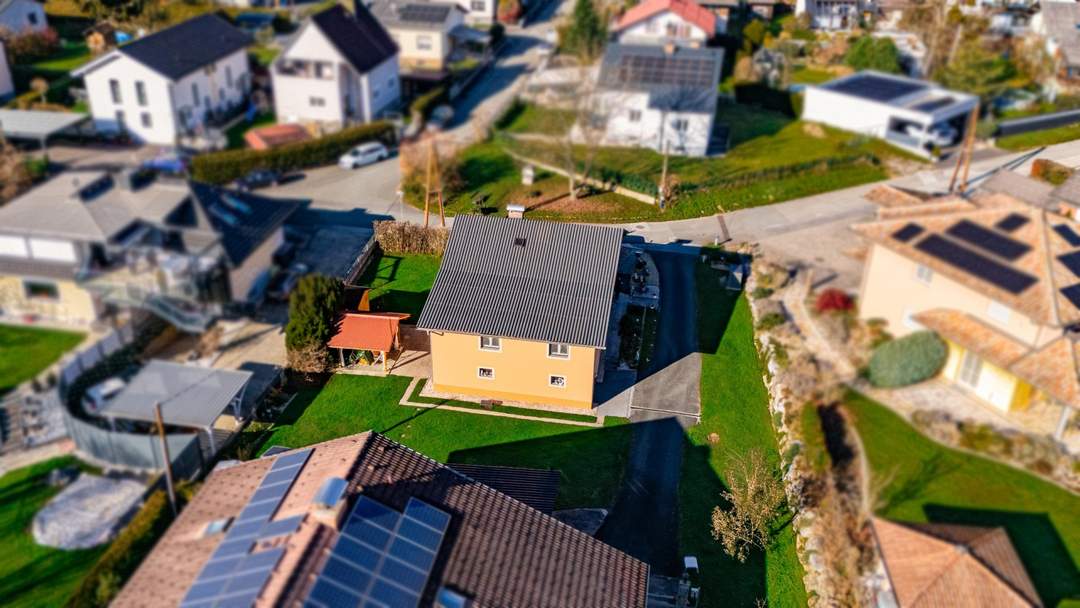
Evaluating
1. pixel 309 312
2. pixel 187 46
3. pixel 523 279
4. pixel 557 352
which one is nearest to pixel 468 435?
pixel 557 352

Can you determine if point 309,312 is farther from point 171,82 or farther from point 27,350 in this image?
point 27,350

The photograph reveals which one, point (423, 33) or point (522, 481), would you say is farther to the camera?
point (423, 33)

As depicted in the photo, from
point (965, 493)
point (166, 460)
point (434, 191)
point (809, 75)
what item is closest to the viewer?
point (166, 460)

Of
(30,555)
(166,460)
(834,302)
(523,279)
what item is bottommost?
(523,279)

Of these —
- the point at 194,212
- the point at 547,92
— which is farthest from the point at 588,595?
the point at 547,92

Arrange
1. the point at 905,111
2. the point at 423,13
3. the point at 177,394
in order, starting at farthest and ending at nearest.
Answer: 1. the point at 423,13
2. the point at 905,111
3. the point at 177,394

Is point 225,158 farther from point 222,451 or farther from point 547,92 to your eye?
point 547,92

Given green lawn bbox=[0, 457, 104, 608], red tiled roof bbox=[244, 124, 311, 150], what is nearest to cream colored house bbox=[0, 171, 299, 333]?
green lawn bbox=[0, 457, 104, 608]
